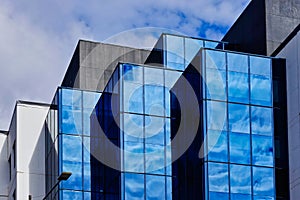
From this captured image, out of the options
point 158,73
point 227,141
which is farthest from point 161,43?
point 227,141

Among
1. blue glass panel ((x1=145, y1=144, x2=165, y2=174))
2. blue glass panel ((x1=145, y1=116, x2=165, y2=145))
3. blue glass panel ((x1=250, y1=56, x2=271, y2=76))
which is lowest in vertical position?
blue glass panel ((x1=145, y1=144, x2=165, y2=174))

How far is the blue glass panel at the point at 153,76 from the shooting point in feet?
138

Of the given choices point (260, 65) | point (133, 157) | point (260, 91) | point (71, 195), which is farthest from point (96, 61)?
point (260, 91)

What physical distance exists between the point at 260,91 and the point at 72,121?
1407cm

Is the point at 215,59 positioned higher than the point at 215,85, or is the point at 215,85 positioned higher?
the point at 215,59

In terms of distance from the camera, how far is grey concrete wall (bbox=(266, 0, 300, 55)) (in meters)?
41.6

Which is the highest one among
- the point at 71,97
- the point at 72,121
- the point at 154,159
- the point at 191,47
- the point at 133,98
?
the point at 191,47

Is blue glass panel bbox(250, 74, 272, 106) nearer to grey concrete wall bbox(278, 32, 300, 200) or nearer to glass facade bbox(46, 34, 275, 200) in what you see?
glass facade bbox(46, 34, 275, 200)

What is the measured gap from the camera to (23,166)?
→ 54750mm

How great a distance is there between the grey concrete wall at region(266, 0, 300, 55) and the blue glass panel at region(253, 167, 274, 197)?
6.55 meters

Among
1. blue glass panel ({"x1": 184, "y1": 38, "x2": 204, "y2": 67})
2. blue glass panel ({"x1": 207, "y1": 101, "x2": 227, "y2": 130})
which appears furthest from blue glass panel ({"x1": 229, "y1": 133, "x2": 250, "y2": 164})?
blue glass panel ({"x1": 184, "y1": 38, "x2": 204, "y2": 67})

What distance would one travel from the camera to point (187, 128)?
129ft

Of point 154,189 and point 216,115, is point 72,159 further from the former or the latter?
point 216,115

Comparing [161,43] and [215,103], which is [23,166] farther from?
[215,103]
